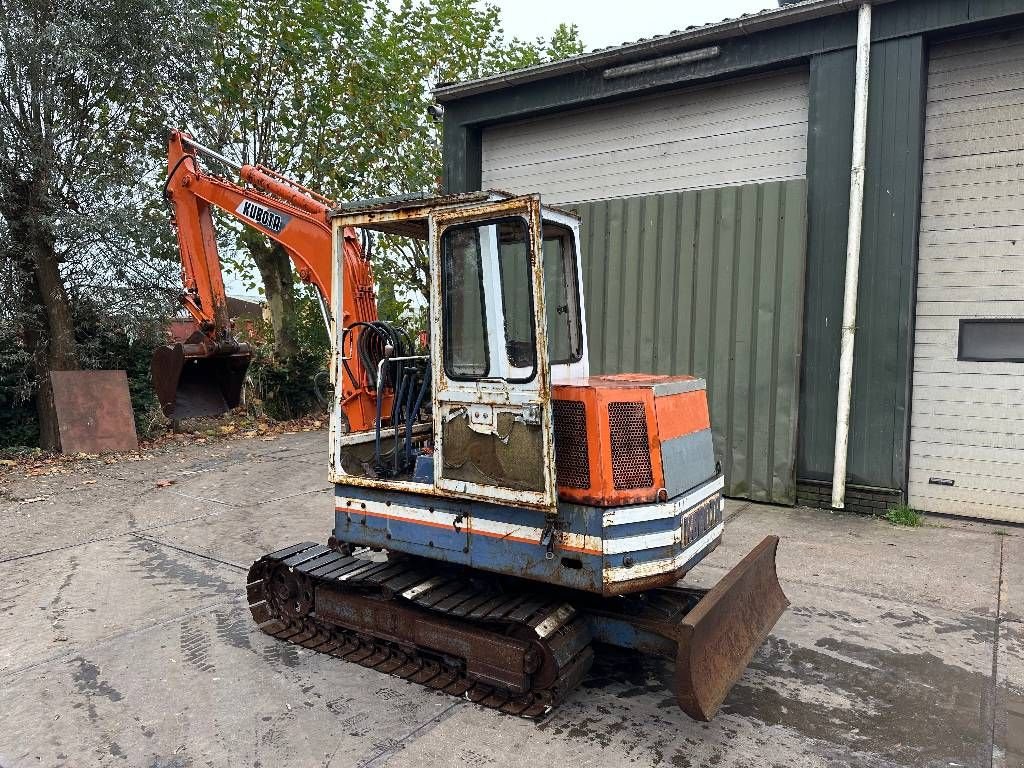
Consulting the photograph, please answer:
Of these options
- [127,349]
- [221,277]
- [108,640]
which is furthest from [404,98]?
[108,640]

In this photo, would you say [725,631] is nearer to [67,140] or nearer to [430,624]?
[430,624]

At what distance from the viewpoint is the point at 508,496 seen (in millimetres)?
3514

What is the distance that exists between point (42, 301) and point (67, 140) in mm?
2261

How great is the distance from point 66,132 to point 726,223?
8826 millimetres

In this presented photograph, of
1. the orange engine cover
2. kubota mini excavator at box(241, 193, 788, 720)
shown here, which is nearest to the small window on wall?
kubota mini excavator at box(241, 193, 788, 720)

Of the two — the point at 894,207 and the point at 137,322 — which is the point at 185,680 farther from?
the point at 137,322

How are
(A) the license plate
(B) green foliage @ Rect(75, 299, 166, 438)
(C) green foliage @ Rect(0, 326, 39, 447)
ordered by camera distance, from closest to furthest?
(A) the license plate → (C) green foliage @ Rect(0, 326, 39, 447) → (B) green foliage @ Rect(75, 299, 166, 438)

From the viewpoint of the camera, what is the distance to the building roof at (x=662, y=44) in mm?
7195

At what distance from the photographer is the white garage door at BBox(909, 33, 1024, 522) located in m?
6.83

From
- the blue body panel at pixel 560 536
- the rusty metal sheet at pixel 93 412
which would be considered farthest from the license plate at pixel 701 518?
the rusty metal sheet at pixel 93 412

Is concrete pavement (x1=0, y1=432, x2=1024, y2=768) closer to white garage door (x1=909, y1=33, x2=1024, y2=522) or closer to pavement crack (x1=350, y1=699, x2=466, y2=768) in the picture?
pavement crack (x1=350, y1=699, x2=466, y2=768)

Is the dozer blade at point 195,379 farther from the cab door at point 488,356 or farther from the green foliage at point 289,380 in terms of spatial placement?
the green foliage at point 289,380

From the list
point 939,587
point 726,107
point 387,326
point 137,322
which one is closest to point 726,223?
point 726,107

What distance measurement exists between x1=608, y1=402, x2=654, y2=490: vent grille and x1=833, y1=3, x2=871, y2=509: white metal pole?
466 centimetres
